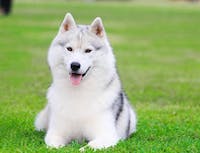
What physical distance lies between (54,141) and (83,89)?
2.21ft

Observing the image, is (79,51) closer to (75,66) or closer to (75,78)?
(75,66)

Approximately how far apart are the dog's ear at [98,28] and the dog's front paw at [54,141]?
4.13 feet

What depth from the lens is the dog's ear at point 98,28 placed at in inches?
319

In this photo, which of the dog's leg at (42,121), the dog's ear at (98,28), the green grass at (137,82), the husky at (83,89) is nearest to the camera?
the husky at (83,89)

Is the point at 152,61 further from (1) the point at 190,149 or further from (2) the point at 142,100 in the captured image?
(1) the point at 190,149

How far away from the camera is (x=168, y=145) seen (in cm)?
820

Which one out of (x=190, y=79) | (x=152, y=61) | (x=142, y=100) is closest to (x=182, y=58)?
(x=152, y=61)

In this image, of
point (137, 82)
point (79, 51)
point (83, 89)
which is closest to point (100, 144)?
point (83, 89)

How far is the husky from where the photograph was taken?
796cm

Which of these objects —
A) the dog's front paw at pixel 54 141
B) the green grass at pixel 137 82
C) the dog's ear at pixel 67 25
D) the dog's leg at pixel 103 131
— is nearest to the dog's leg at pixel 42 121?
the green grass at pixel 137 82

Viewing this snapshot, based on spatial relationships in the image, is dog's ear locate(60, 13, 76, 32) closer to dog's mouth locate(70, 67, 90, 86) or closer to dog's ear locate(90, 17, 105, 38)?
dog's ear locate(90, 17, 105, 38)

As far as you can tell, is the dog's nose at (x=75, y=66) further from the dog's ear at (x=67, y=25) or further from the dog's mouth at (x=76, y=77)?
the dog's ear at (x=67, y=25)

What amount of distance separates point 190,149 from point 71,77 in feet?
5.08

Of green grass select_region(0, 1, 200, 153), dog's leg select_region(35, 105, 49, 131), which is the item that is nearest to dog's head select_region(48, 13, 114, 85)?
green grass select_region(0, 1, 200, 153)
